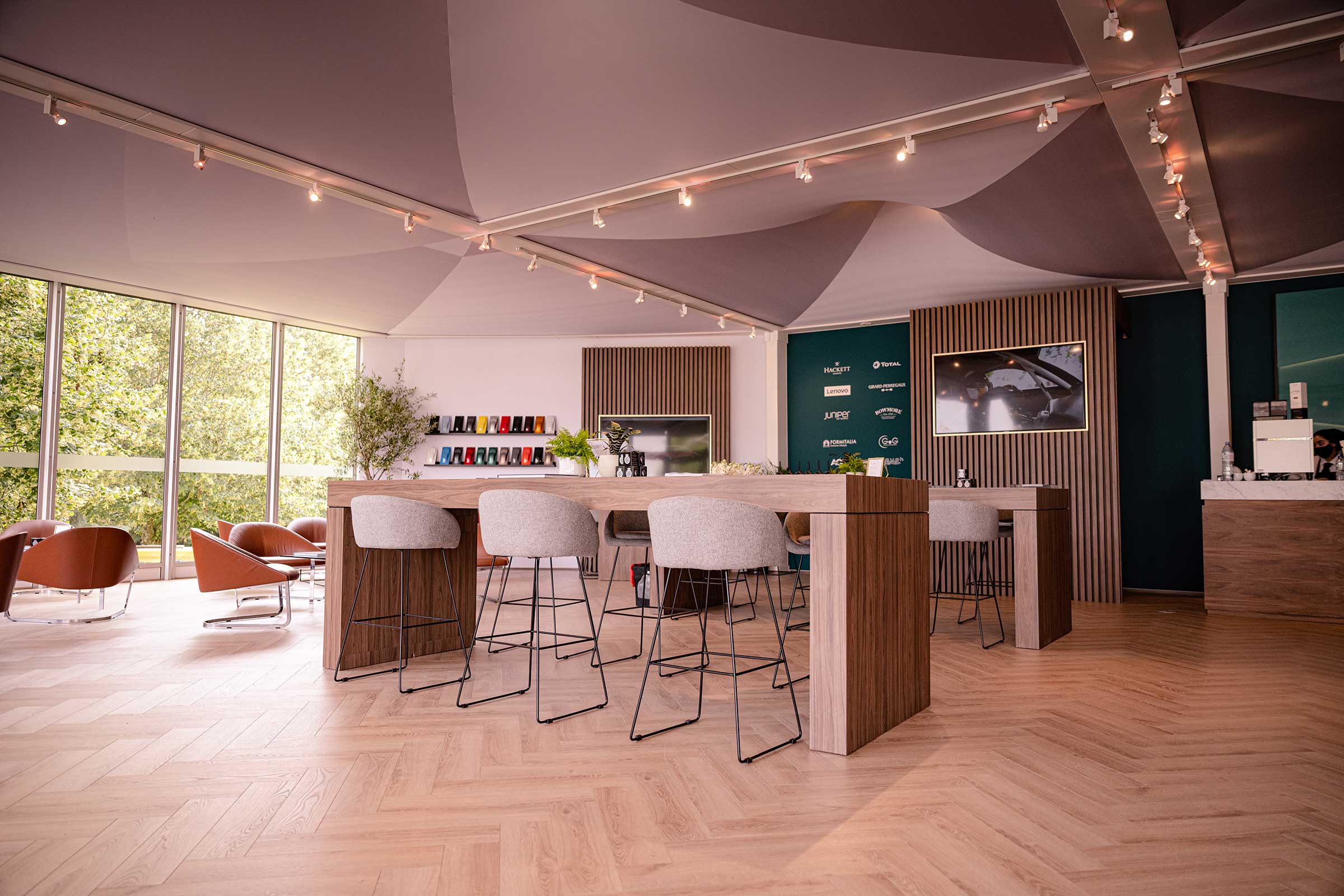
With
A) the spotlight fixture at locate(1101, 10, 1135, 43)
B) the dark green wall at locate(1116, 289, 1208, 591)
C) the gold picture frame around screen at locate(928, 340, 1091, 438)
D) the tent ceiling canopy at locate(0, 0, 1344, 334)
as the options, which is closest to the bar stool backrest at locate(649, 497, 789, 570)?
the tent ceiling canopy at locate(0, 0, 1344, 334)

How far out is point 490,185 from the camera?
5.50m

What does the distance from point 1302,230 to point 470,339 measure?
858 centimetres

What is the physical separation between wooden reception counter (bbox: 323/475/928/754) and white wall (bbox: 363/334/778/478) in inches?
232

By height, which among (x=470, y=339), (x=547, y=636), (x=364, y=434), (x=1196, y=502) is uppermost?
(x=470, y=339)

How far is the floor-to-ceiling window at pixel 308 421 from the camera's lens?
9430 millimetres

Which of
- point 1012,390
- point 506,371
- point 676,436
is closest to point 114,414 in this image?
point 506,371

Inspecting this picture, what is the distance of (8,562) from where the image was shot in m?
5.11

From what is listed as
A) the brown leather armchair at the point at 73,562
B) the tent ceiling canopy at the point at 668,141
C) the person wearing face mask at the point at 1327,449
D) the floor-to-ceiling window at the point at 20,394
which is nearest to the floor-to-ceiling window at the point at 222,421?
the tent ceiling canopy at the point at 668,141

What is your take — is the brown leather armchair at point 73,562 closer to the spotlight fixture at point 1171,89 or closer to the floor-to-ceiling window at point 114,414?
the floor-to-ceiling window at point 114,414

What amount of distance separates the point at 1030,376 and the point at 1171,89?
4.20 m

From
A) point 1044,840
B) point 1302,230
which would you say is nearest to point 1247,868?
point 1044,840

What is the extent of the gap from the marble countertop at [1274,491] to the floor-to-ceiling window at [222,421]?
379 inches

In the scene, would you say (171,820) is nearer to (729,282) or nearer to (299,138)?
(299,138)

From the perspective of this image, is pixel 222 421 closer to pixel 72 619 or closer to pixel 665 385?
pixel 72 619
